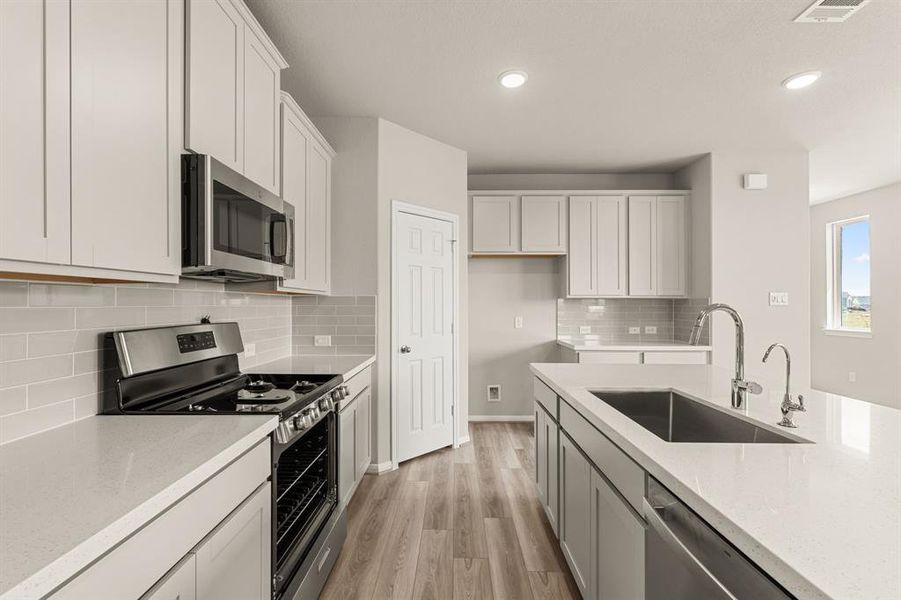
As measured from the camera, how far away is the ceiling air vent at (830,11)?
2.08m

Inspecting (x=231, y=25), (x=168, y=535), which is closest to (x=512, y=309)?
(x=231, y=25)

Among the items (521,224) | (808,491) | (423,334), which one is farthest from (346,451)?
(521,224)

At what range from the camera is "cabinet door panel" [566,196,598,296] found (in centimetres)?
450

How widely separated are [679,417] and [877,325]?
5.26 metres

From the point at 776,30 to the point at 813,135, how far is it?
198 cm

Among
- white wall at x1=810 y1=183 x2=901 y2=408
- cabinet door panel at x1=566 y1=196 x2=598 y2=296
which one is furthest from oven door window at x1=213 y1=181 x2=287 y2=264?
white wall at x1=810 y1=183 x2=901 y2=408

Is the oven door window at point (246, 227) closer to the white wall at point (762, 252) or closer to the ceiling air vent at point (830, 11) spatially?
the ceiling air vent at point (830, 11)

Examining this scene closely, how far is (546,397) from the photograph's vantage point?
7.76 ft

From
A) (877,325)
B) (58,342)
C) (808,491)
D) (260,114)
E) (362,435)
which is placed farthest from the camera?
(877,325)

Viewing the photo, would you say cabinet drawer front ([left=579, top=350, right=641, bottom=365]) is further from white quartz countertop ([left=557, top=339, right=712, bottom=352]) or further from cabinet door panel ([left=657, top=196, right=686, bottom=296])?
cabinet door panel ([left=657, top=196, right=686, bottom=296])

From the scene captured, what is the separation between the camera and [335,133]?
11.0 ft

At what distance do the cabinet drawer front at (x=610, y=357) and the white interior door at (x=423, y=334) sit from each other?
1.27 meters

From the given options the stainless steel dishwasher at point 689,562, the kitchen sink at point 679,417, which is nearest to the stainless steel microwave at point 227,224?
the stainless steel dishwasher at point 689,562

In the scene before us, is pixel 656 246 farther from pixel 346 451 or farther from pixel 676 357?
pixel 346 451
